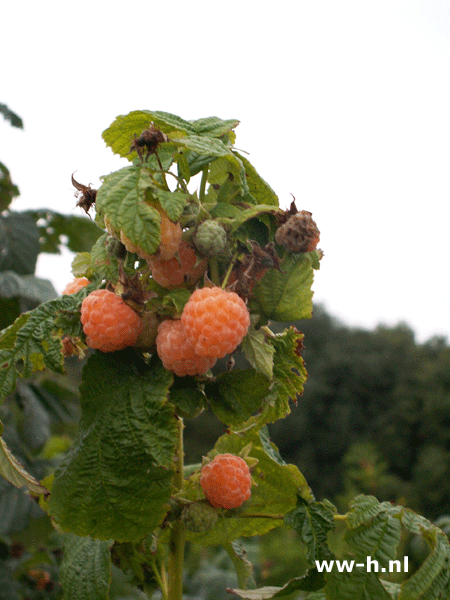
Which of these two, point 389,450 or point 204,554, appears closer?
point 204,554

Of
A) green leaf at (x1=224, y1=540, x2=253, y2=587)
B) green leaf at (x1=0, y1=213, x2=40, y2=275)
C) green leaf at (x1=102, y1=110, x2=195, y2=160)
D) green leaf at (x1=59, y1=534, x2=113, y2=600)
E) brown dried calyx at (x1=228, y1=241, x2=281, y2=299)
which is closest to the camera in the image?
brown dried calyx at (x1=228, y1=241, x2=281, y2=299)

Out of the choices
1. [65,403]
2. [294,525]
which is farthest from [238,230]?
[65,403]

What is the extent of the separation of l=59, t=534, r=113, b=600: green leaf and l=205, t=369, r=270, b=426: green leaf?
42 centimetres

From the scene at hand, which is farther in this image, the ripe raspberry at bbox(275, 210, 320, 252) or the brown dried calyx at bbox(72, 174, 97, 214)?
the brown dried calyx at bbox(72, 174, 97, 214)

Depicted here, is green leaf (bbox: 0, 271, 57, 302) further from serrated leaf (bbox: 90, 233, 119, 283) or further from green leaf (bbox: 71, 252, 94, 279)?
serrated leaf (bbox: 90, 233, 119, 283)

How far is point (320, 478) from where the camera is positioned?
36.9 feet

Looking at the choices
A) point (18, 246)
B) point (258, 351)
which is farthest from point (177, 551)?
point (18, 246)

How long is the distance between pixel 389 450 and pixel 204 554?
22.5 ft

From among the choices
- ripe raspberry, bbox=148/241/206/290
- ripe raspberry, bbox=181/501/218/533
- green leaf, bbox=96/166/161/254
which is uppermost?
green leaf, bbox=96/166/161/254

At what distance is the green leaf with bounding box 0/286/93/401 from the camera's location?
2.87 ft

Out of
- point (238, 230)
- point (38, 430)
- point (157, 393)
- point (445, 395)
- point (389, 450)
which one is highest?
point (238, 230)

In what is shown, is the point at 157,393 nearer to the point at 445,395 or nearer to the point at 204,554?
the point at 204,554

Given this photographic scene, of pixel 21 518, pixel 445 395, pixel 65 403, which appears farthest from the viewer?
pixel 445 395

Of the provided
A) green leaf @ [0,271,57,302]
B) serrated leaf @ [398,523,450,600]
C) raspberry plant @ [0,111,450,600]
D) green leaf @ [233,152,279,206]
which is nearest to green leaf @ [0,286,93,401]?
raspberry plant @ [0,111,450,600]
